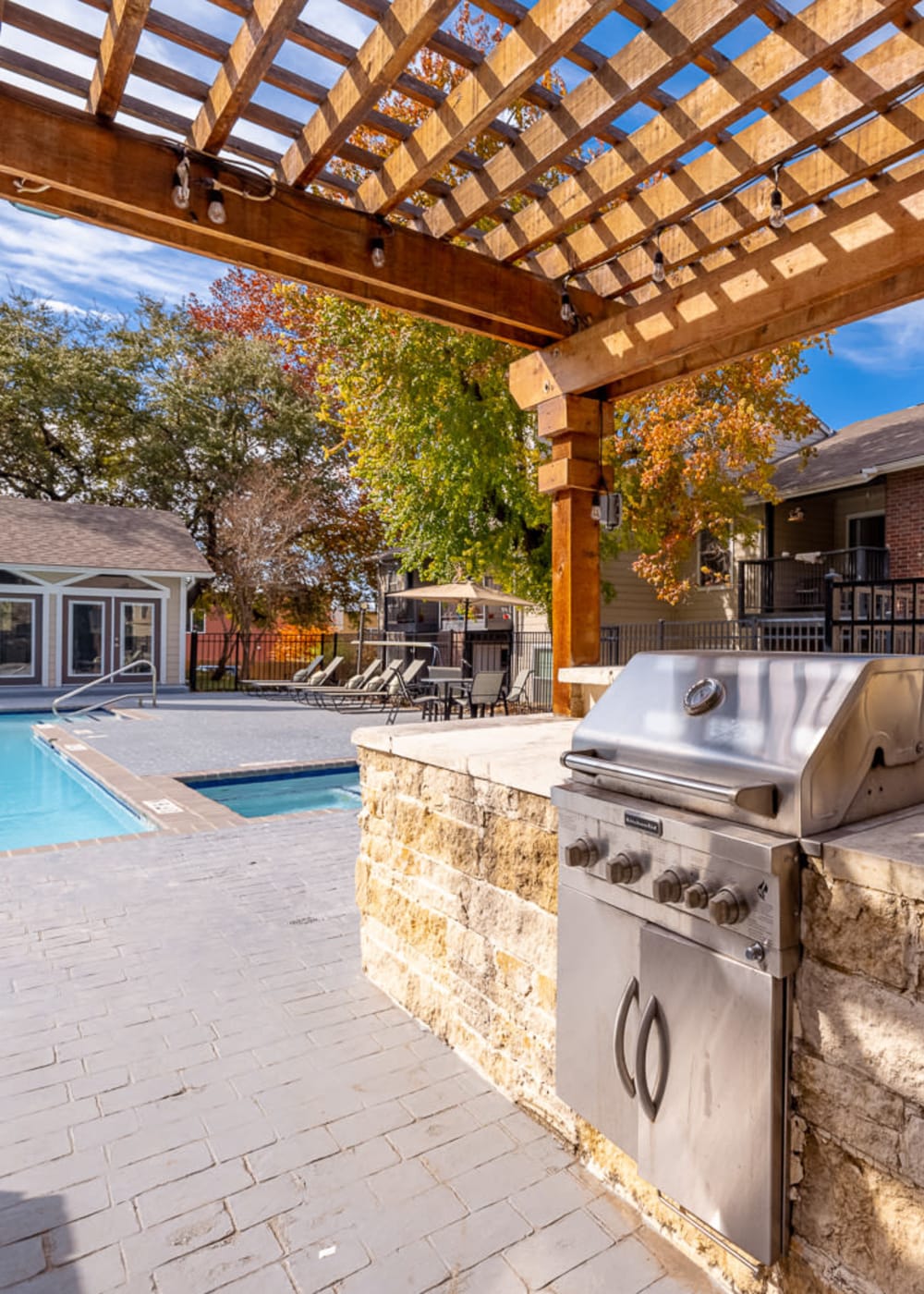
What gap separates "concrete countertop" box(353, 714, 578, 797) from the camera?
2.32 m

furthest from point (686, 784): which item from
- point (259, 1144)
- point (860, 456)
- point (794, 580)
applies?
point (860, 456)

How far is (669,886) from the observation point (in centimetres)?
166

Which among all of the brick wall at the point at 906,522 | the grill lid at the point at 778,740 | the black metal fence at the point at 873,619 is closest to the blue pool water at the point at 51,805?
the grill lid at the point at 778,740

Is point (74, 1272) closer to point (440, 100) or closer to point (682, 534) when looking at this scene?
point (440, 100)

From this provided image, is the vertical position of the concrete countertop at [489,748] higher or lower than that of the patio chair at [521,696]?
higher

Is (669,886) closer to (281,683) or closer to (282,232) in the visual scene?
(282,232)

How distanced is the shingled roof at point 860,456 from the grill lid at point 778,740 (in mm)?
10904

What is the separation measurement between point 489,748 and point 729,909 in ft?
4.49

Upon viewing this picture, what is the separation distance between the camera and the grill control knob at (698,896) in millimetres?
1595

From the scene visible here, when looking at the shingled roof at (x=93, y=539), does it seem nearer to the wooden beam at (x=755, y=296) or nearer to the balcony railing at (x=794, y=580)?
the balcony railing at (x=794, y=580)

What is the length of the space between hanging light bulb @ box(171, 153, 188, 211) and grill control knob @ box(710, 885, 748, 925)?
9.90 ft

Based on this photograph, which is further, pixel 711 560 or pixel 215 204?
pixel 711 560

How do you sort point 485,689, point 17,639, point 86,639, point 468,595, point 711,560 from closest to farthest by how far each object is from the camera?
point 485,689 < point 468,595 < point 711,560 < point 17,639 < point 86,639

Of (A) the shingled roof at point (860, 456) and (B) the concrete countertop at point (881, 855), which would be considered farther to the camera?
(A) the shingled roof at point (860, 456)
